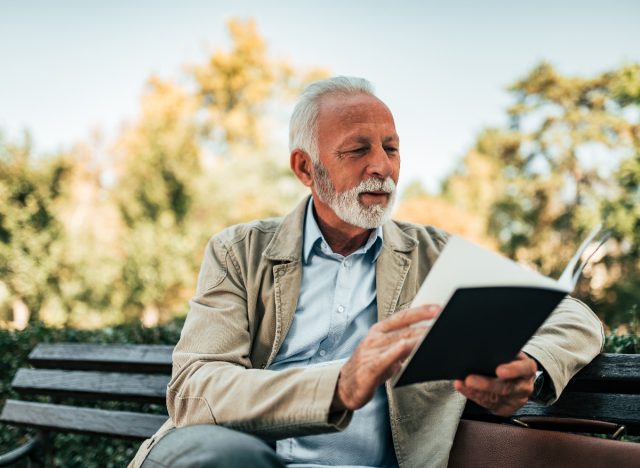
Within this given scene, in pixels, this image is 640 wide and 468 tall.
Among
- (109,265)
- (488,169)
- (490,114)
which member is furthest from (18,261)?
(488,169)

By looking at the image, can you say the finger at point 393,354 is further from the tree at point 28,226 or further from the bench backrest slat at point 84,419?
the tree at point 28,226

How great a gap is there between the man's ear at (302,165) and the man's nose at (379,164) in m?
0.30

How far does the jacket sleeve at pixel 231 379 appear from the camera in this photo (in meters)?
1.73

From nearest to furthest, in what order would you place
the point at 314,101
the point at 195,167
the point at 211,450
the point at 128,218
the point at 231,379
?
the point at 211,450 → the point at 231,379 → the point at 314,101 → the point at 128,218 → the point at 195,167

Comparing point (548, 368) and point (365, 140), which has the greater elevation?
point (365, 140)

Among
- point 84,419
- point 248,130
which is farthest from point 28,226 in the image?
point 84,419

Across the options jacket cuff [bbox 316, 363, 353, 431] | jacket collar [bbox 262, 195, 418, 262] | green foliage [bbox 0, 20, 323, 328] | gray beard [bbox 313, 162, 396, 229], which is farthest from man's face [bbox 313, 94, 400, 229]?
green foliage [bbox 0, 20, 323, 328]

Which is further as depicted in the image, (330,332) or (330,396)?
(330,332)

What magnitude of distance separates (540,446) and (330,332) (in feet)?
2.51

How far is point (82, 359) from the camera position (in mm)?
3285

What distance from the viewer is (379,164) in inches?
95.0

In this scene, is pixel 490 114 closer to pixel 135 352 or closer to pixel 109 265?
pixel 109 265

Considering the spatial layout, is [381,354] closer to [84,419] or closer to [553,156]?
[84,419]

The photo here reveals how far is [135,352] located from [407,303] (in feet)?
4.67
